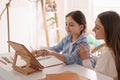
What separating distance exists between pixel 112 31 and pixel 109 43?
9cm

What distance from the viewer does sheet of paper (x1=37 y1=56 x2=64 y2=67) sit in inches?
59.9

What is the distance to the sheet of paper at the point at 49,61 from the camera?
152 centimetres

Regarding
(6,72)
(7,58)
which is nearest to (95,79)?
(6,72)

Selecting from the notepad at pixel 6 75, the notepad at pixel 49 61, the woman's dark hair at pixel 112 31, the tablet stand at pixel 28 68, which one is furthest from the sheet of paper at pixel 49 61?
the woman's dark hair at pixel 112 31

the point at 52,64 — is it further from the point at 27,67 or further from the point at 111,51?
the point at 111,51

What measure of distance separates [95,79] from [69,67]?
0.29m

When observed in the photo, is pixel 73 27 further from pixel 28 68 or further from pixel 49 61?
pixel 28 68

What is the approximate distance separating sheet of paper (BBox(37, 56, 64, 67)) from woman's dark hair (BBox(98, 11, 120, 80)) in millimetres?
403

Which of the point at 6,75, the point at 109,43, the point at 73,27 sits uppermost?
the point at 73,27

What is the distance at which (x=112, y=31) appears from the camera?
147 cm

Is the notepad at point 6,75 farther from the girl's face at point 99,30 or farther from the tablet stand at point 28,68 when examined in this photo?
the girl's face at point 99,30

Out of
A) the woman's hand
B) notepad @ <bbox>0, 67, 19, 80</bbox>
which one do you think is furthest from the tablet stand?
the woman's hand

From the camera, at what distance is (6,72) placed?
1373 mm

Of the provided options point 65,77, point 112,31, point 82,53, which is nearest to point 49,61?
point 82,53
